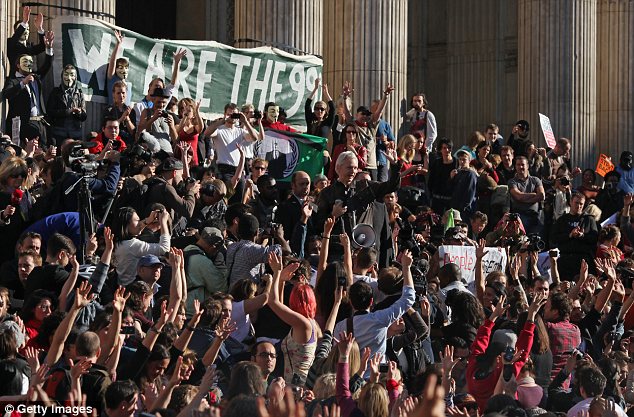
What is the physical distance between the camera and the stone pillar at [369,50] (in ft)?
84.0

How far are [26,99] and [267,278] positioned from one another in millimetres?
6500

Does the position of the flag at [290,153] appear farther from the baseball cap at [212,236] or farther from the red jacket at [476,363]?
the red jacket at [476,363]

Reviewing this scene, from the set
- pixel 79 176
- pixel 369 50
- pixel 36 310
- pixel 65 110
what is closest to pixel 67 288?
pixel 36 310

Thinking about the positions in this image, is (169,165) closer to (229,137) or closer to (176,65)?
(229,137)

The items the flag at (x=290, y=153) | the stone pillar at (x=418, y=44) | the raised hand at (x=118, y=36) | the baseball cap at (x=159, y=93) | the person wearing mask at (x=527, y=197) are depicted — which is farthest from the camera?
the stone pillar at (x=418, y=44)

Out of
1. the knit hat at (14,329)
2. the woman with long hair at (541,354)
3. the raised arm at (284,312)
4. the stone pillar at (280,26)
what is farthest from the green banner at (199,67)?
the knit hat at (14,329)

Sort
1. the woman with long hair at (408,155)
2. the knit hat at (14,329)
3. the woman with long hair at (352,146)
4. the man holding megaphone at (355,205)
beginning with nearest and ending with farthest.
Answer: the knit hat at (14,329), the man holding megaphone at (355,205), the woman with long hair at (352,146), the woman with long hair at (408,155)

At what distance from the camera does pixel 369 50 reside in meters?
25.7

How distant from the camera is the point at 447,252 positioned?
17344 millimetres

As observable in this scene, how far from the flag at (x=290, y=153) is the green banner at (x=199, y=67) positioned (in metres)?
1.42

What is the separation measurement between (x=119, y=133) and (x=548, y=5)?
12.4 meters

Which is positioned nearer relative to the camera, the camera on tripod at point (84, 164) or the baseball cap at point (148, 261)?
the baseball cap at point (148, 261)

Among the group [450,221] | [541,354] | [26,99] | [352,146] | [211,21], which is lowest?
[541,354]

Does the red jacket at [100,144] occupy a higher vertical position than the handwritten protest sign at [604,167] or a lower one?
higher
